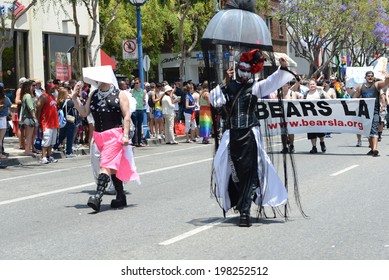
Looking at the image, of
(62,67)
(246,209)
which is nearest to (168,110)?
(62,67)

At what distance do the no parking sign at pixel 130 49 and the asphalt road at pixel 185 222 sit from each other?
476 inches

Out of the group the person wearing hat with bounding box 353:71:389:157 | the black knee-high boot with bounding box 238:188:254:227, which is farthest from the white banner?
the black knee-high boot with bounding box 238:188:254:227

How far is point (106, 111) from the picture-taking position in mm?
10727

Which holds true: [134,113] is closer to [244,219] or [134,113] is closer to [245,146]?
[245,146]

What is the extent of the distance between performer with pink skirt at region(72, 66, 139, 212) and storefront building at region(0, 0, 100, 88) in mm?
18657

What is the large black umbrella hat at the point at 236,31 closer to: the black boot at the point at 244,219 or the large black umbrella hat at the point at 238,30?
the large black umbrella hat at the point at 238,30

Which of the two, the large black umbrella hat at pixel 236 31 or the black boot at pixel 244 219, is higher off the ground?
the large black umbrella hat at pixel 236 31

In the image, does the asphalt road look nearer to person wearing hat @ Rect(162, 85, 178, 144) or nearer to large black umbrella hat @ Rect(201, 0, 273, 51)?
large black umbrella hat @ Rect(201, 0, 273, 51)

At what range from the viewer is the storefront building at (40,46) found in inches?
1209

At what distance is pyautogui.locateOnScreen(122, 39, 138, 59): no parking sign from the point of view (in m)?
28.0

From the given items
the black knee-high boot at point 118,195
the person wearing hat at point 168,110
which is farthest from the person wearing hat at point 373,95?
the black knee-high boot at point 118,195

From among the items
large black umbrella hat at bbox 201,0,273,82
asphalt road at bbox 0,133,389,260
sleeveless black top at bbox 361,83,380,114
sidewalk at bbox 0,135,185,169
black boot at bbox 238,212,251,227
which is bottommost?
sidewalk at bbox 0,135,185,169
